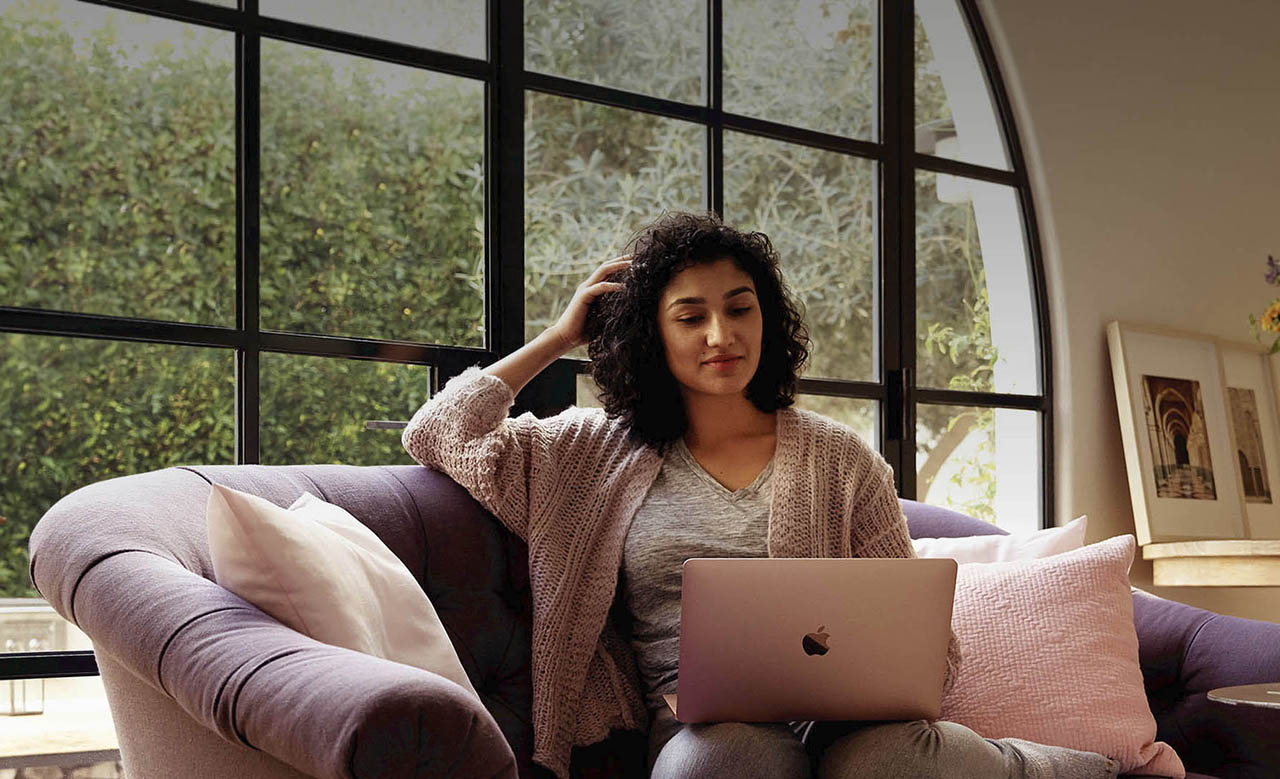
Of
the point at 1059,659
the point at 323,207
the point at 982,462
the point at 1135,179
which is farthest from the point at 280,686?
the point at 1135,179

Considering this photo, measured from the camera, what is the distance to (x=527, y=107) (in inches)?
121

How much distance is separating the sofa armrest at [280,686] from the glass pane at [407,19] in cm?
162

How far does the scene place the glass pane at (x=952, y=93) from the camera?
3861 mm

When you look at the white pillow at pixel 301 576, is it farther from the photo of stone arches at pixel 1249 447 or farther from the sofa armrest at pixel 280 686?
the photo of stone arches at pixel 1249 447

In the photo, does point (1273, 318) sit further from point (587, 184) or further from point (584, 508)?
point (584, 508)

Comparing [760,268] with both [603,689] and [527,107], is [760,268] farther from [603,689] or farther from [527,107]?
[527,107]

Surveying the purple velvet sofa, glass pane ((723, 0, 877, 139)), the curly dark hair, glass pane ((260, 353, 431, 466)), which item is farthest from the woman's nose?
glass pane ((723, 0, 877, 139))

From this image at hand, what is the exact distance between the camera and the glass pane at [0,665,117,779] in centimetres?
238

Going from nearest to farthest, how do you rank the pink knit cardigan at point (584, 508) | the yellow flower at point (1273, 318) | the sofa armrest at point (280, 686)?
the sofa armrest at point (280, 686) < the pink knit cardigan at point (584, 508) < the yellow flower at point (1273, 318)

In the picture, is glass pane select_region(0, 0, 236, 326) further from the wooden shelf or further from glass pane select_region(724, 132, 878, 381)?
the wooden shelf

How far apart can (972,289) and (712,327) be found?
1924 mm

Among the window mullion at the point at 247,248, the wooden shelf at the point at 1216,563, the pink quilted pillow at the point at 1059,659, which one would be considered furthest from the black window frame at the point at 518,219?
the pink quilted pillow at the point at 1059,659

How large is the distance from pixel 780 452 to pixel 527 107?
4.06 feet

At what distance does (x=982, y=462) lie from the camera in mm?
3896
